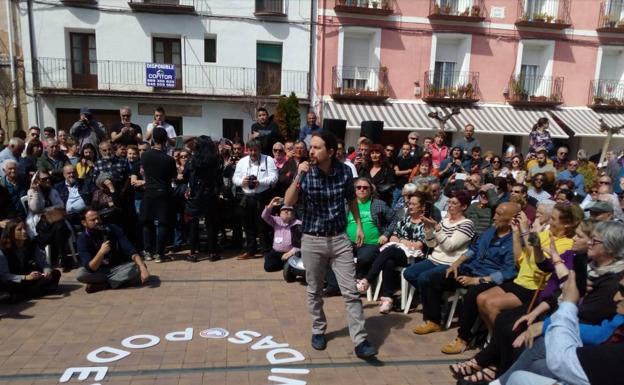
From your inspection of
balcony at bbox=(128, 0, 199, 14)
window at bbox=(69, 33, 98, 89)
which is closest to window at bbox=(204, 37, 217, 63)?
balcony at bbox=(128, 0, 199, 14)

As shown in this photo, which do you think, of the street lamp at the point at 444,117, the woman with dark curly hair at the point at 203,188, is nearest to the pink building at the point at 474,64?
the street lamp at the point at 444,117

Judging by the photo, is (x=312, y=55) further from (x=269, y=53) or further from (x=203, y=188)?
(x=203, y=188)

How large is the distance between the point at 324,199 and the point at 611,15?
20.1m

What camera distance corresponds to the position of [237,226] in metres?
7.68

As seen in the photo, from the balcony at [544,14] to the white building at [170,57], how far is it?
842 centimetres

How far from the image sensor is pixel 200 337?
4285 mm

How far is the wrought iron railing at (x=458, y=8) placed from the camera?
1697 cm

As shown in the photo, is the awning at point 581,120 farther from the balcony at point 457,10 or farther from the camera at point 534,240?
the camera at point 534,240

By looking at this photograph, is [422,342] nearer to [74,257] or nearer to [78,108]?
[74,257]

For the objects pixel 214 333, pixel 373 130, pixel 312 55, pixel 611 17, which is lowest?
pixel 214 333

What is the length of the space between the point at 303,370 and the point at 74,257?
458 centimetres

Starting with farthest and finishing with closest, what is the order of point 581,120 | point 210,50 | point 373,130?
point 581,120
point 210,50
point 373,130

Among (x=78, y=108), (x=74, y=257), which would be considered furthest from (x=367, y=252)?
(x=78, y=108)

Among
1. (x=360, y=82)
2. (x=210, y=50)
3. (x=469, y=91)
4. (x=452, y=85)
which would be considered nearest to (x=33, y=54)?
(x=210, y=50)
